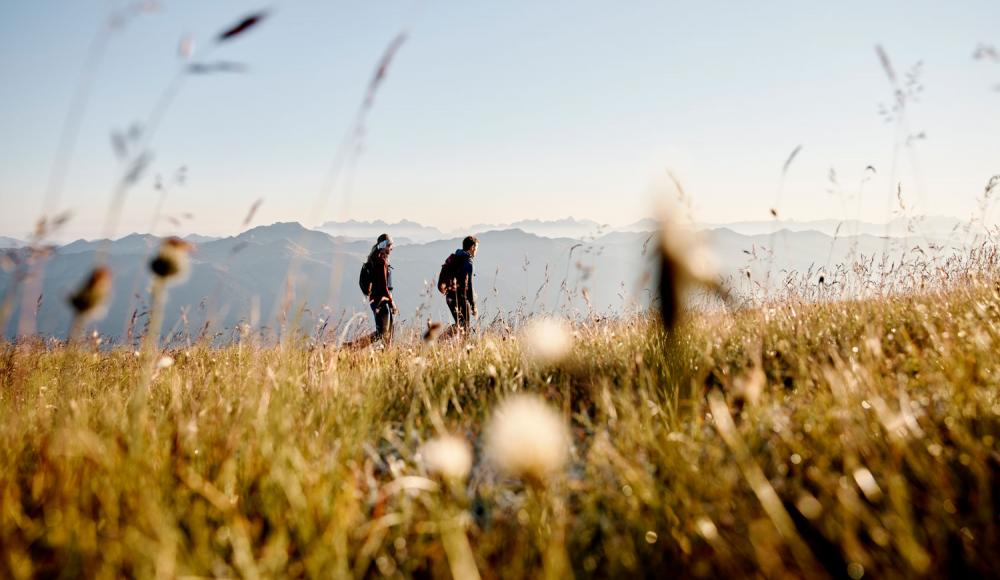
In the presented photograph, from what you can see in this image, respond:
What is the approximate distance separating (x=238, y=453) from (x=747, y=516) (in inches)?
74.9

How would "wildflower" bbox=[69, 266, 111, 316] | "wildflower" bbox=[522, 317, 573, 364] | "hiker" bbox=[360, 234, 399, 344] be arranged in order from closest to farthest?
1. "wildflower" bbox=[69, 266, 111, 316]
2. "wildflower" bbox=[522, 317, 573, 364]
3. "hiker" bbox=[360, 234, 399, 344]

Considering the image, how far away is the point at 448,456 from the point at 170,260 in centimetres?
139

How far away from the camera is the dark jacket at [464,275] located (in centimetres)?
1070

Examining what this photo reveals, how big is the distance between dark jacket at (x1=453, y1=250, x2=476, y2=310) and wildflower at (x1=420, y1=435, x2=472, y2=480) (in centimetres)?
764

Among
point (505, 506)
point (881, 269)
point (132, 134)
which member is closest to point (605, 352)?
point (505, 506)

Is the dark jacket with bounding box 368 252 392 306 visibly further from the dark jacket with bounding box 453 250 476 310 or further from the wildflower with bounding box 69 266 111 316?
the wildflower with bounding box 69 266 111 316

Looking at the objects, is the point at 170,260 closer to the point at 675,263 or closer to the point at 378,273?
the point at 675,263

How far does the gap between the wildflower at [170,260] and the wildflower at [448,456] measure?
1239 mm

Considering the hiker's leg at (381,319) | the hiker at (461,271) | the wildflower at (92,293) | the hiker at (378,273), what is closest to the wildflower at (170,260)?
the wildflower at (92,293)

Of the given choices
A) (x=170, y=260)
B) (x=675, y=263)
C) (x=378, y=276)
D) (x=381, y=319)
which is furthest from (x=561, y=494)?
(x=381, y=319)

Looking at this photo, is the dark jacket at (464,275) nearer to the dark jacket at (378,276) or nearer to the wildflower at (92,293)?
the dark jacket at (378,276)

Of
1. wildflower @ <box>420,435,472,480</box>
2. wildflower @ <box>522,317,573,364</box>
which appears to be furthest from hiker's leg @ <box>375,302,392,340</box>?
wildflower @ <box>420,435,472,480</box>

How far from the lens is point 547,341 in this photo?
5.11 m

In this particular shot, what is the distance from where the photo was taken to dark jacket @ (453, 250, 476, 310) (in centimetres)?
1070
